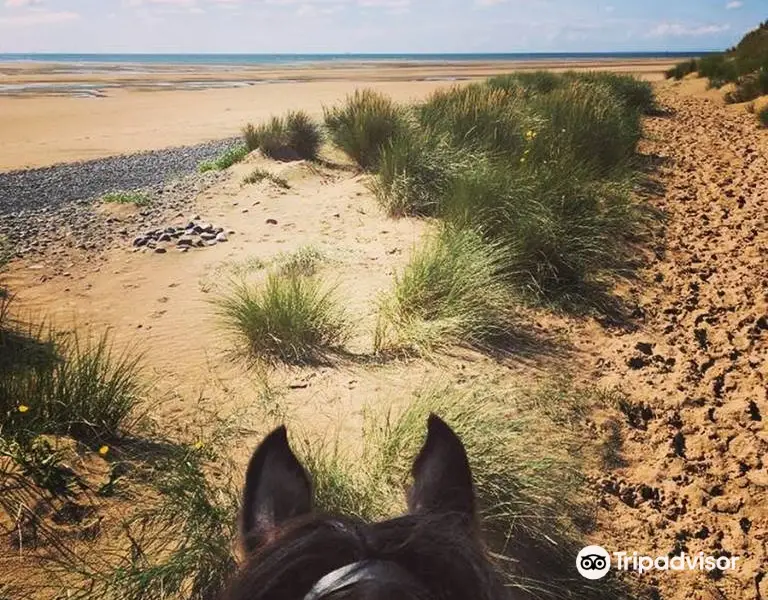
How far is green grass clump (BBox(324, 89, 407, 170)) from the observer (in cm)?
1084

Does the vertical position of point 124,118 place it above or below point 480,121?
below

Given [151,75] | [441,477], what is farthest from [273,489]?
[151,75]

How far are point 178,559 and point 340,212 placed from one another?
21.4ft

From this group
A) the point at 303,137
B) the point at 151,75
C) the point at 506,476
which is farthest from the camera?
→ the point at 151,75

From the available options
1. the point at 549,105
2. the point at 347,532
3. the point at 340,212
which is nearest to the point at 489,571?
the point at 347,532

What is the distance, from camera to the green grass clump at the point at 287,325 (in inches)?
185

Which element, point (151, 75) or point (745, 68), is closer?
point (745, 68)

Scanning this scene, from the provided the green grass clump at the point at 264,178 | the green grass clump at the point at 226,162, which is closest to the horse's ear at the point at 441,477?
the green grass clump at the point at 264,178

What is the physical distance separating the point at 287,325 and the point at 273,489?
11.9 feet

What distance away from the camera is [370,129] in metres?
10.9

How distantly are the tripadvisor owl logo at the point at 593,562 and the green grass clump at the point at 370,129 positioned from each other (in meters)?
8.43

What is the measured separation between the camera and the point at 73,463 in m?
3.08

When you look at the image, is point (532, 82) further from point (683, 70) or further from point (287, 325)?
point (287, 325)

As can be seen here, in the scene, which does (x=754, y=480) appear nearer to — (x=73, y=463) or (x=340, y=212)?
(x=73, y=463)
